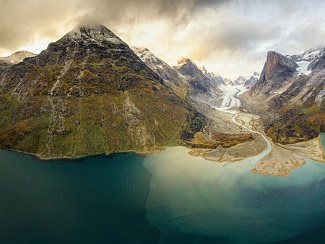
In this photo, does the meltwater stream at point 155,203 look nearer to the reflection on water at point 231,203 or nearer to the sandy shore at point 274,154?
the reflection on water at point 231,203

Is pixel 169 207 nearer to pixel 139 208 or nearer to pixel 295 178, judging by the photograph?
pixel 139 208

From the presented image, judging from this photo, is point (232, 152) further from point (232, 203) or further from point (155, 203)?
point (155, 203)

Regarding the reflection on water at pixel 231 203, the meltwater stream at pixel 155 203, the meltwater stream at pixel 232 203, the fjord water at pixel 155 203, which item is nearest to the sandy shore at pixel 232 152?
the meltwater stream at pixel 232 203

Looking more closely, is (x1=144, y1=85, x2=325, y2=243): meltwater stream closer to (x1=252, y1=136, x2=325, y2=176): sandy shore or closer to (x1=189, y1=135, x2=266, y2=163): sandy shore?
(x1=252, y1=136, x2=325, y2=176): sandy shore

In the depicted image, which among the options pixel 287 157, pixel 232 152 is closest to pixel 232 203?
pixel 232 152

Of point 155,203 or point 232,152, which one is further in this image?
→ point 232,152
